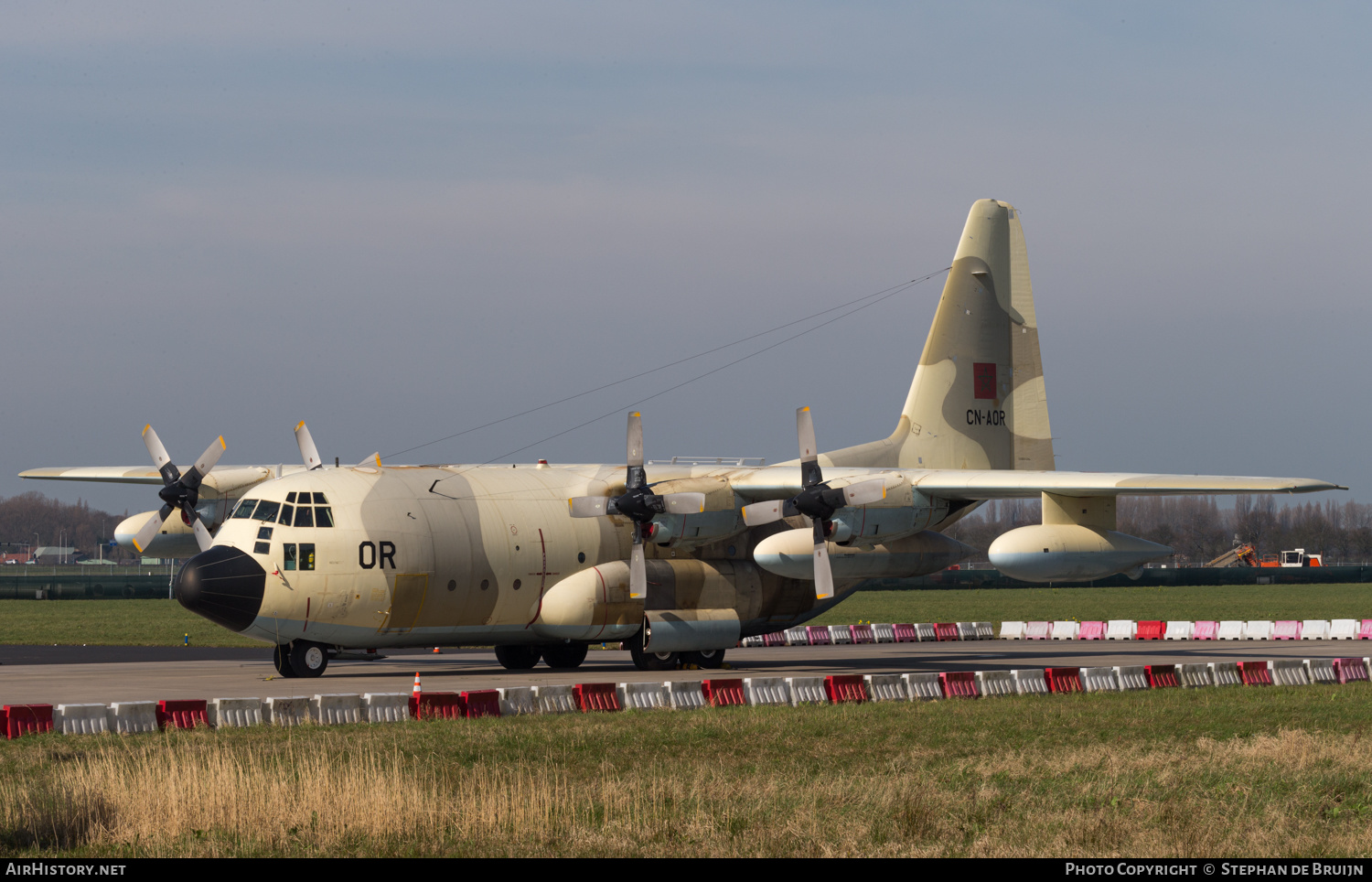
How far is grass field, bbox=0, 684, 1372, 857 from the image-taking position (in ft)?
43.8

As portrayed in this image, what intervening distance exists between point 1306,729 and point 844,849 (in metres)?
12.2

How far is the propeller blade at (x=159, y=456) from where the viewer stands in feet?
109

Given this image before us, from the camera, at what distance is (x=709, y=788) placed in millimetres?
16281

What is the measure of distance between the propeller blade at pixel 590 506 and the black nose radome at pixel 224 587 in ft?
22.7

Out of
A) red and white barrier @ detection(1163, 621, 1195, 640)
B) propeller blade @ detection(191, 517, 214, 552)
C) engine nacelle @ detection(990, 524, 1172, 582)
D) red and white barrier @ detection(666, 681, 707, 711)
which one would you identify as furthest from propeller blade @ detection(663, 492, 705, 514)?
red and white barrier @ detection(1163, 621, 1195, 640)

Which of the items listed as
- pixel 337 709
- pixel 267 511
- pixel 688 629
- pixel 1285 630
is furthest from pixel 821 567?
pixel 1285 630

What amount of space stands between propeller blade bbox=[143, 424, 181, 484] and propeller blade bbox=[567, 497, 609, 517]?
9.48 m

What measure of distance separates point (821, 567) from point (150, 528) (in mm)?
15482

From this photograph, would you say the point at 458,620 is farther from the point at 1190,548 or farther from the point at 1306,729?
the point at 1190,548

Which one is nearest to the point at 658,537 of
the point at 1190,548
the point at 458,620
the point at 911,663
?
the point at 458,620

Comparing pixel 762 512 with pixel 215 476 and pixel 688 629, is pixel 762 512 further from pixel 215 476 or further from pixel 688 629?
pixel 215 476

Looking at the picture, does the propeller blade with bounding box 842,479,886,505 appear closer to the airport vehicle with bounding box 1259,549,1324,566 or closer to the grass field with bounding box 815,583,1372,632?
the grass field with bounding box 815,583,1372,632

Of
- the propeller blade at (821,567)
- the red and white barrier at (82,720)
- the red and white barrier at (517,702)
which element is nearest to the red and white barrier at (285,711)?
the red and white barrier at (82,720)

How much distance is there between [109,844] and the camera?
1319cm
